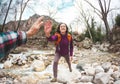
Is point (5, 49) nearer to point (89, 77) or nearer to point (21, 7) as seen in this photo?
point (89, 77)

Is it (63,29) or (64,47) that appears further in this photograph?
(64,47)

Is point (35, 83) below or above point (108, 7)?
below

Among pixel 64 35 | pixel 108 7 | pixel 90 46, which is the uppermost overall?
pixel 108 7

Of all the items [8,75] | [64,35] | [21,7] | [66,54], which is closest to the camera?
[64,35]

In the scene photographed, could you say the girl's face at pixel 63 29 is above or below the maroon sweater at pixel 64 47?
above

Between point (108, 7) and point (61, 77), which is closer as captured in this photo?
point (61, 77)

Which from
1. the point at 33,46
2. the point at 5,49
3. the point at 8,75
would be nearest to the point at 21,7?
the point at 33,46

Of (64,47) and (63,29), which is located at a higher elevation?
(63,29)

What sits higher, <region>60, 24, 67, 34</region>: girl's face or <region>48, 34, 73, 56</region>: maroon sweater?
<region>60, 24, 67, 34</region>: girl's face

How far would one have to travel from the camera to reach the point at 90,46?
Result: 21.1 feet

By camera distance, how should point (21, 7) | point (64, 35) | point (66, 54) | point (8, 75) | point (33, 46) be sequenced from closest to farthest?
point (64, 35), point (66, 54), point (8, 75), point (21, 7), point (33, 46)

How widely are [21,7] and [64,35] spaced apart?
3945 mm

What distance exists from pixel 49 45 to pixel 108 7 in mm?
1599

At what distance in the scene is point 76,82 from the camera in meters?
2.39
